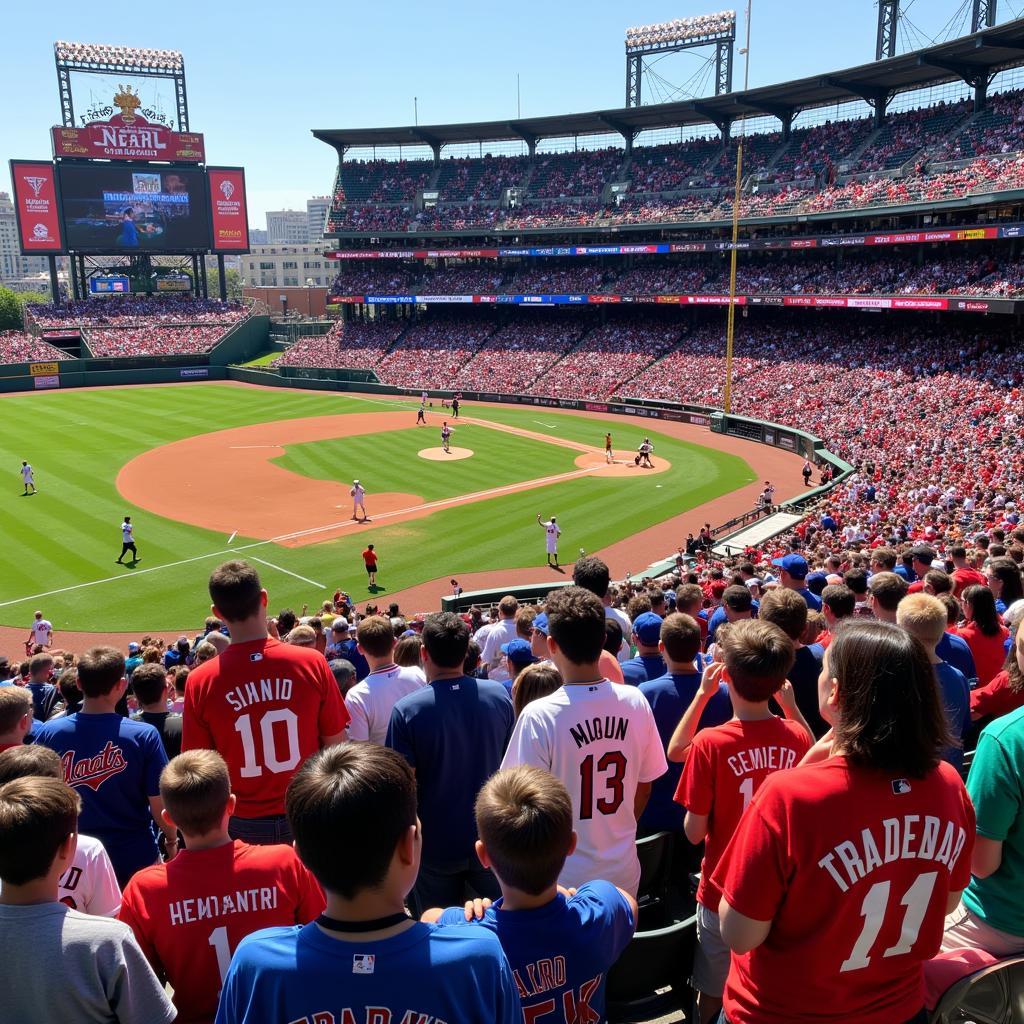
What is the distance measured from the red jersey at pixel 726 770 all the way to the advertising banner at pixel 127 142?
82472 millimetres

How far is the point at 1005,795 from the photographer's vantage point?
11.7 feet

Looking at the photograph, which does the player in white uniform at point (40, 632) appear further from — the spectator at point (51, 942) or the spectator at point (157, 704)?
the spectator at point (51, 942)

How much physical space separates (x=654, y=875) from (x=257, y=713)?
262 cm

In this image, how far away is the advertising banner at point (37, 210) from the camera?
6994 centimetres

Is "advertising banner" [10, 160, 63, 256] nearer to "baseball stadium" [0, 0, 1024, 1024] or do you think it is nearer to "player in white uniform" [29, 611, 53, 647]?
"baseball stadium" [0, 0, 1024, 1024]

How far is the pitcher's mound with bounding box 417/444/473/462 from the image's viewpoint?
40.1 metres

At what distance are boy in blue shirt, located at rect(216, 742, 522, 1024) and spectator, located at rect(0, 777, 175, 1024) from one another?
794mm

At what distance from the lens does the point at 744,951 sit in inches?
125

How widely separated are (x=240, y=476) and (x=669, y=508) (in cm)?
1813

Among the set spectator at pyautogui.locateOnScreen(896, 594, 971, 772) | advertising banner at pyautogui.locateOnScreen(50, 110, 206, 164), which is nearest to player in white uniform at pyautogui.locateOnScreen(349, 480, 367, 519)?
spectator at pyautogui.locateOnScreen(896, 594, 971, 772)

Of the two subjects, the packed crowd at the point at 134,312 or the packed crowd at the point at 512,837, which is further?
the packed crowd at the point at 134,312

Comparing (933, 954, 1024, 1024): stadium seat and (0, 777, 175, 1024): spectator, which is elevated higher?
(0, 777, 175, 1024): spectator

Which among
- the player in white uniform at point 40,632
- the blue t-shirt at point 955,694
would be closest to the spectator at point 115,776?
the blue t-shirt at point 955,694

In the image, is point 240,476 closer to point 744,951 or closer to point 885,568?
point 885,568
